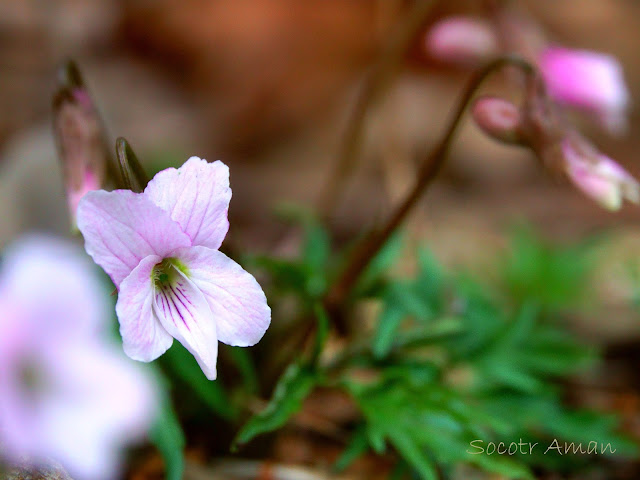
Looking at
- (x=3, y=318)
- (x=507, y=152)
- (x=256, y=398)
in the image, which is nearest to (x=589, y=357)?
(x=256, y=398)

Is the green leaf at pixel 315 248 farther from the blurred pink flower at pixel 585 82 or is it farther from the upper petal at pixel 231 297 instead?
the upper petal at pixel 231 297

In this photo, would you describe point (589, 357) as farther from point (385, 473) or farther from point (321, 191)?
point (321, 191)

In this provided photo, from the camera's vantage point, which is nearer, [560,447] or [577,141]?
[577,141]

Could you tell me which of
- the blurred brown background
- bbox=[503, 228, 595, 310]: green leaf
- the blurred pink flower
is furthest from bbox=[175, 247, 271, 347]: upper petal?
the blurred brown background

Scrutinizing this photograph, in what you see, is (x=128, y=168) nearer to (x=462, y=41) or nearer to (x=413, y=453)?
(x=413, y=453)

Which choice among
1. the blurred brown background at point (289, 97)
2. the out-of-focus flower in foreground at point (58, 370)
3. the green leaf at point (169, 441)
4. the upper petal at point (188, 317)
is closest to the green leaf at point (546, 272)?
the blurred brown background at point (289, 97)

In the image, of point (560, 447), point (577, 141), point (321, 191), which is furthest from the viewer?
point (321, 191)

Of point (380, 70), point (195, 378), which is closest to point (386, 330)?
point (195, 378)
